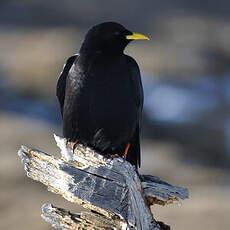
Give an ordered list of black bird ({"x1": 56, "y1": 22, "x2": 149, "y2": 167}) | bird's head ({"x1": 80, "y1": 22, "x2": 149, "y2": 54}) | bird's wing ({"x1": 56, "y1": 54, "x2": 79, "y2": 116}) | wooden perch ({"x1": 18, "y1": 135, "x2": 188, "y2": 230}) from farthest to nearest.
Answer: bird's wing ({"x1": 56, "y1": 54, "x2": 79, "y2": 116})
bird's head ({"x1": 80, "y1": 22, "x2": 149, "y2": 54})
black bird ({"x1": 56, "y1": 22, "x2": 149, "y2": 167})
wooden perch ({"x1": 18, "y1": 135, "x2": 188, "y2": 230})

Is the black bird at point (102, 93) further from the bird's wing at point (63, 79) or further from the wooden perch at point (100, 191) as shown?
the wooden perch at point (100, 191)

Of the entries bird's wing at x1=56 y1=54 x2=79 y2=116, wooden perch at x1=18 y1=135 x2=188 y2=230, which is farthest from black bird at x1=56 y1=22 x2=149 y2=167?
wooden perch at x1=18 y1=135 x2=188 y2=230

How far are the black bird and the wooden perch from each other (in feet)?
2.78

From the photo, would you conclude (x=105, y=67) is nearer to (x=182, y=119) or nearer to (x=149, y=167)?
(x=149, y=167)

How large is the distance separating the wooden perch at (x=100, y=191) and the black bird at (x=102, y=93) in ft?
2.78

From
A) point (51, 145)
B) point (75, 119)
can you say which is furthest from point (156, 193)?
point (51, 145)

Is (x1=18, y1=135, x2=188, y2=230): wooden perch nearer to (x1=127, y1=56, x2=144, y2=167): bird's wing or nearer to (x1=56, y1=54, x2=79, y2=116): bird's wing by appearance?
→ (x1=127, y1=56, x2=144, y2=167): bird's wing

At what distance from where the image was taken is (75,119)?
6.21 meters

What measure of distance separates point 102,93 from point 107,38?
0.58 metres

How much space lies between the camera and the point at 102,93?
6.08 meters

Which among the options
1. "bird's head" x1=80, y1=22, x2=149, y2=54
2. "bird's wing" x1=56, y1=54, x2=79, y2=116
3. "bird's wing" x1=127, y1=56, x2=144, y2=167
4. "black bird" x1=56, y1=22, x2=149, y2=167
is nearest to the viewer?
"black bird" x1=56, y1=22, x2=149, y2=167

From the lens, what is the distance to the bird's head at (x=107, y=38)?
6.21 metres

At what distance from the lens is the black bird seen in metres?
6.11

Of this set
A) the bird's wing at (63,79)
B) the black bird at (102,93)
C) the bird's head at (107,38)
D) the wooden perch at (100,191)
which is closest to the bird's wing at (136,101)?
the black bird at (102,93)
